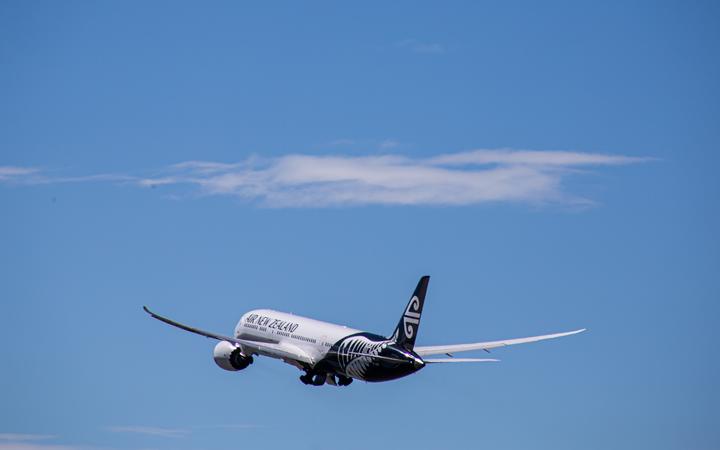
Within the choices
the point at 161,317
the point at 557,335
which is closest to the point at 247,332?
the point at 161,317

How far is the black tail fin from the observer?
133250 mm

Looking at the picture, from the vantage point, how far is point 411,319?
13338 centimetres

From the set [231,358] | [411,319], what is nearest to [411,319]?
[411,319]

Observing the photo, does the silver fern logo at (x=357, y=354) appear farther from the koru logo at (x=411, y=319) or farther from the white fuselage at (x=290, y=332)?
the koru logo at (x=411, y=319)

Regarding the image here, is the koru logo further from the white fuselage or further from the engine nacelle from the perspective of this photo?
the engine nacelle

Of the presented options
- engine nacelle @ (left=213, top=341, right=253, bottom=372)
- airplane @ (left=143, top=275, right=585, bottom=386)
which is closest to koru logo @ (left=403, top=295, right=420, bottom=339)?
airplane @ (left=143, top=275, right=585, bottom=386)

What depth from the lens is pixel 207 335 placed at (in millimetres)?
143750

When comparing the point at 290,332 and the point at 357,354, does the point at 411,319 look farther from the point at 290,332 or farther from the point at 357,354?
the point at 290,332

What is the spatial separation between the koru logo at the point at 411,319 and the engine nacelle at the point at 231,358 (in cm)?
2028

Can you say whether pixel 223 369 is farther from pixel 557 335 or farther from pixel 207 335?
pixel 557 335

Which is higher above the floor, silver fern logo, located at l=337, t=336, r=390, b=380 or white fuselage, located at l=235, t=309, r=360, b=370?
white fuselage, located at l=235, t=309, r=360, b=370

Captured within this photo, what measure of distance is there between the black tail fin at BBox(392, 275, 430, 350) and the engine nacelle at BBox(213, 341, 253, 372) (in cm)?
1932

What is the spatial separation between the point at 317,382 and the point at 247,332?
12300 mm

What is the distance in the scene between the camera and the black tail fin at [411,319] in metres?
133
